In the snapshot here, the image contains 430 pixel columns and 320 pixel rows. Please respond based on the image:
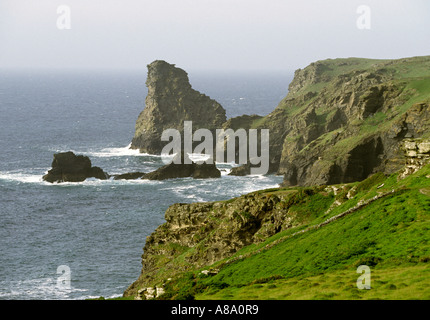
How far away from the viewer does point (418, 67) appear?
177 meters

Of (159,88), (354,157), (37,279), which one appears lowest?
(37,279)

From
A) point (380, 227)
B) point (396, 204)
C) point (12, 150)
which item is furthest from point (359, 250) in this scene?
point (12, 150)

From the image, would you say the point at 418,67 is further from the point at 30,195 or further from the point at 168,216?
the point at 168,216

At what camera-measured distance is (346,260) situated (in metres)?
39.2

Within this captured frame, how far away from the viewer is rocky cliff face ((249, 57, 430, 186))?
4796 inches

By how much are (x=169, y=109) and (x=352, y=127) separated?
66988mm

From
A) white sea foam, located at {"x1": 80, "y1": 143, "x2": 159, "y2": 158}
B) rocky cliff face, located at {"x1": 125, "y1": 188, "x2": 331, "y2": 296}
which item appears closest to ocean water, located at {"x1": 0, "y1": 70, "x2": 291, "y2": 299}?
white sea foam, located at {"x1": 80, "y1": 143, "x2": 159, "y2": 158}

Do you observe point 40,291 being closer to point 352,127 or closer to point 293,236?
point 293,236

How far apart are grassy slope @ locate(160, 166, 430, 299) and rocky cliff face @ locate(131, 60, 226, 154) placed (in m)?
131

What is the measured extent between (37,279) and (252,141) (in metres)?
90.7

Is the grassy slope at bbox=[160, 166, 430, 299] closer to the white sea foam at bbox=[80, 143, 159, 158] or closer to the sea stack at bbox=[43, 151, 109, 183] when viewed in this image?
the sea stack at bbox=[43, 151, 109, 183]

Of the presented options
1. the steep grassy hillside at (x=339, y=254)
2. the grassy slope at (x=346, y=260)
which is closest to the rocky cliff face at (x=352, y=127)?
the steep grassy hillside at (x=339, y=254)

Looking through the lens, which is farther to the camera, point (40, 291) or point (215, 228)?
point (40, 291)

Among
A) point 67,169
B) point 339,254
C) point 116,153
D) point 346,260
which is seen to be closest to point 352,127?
point 67,169
